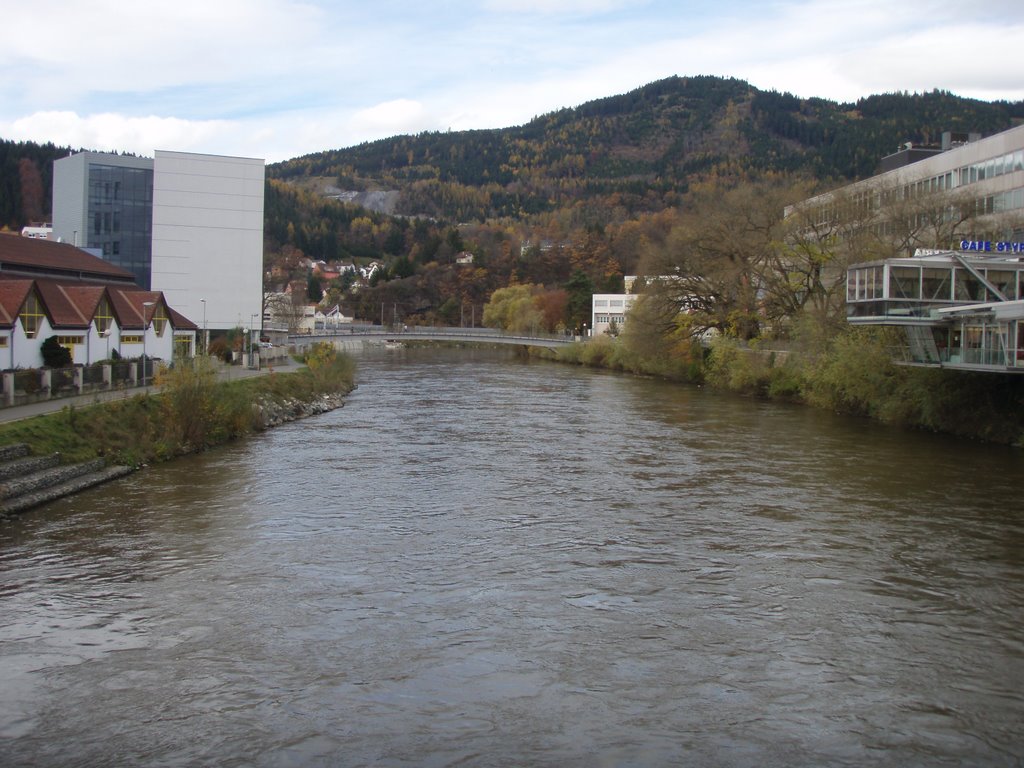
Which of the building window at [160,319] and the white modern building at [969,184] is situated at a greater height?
the white modern building at [969,184]

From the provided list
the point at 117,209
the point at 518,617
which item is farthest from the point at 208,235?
the point at 518,617

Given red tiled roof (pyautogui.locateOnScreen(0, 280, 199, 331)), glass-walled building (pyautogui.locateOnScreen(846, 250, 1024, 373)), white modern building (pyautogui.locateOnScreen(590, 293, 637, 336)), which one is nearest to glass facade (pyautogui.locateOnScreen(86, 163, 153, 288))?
red tiled roof (pyautogui.locateOnScreen(0, 280, 199, 331))

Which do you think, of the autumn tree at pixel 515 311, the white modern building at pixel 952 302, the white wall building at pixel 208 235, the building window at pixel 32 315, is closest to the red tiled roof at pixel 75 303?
the building window at pixel 32 315

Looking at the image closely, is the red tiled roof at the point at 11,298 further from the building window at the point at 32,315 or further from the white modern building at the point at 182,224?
the white modern building at the point at 182,224

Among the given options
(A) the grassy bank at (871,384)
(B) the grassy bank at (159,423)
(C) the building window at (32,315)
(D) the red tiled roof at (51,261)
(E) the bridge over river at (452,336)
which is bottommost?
(B) the grassy bank at (159,423)

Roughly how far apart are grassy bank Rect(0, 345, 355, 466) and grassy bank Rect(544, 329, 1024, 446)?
76.4 feet

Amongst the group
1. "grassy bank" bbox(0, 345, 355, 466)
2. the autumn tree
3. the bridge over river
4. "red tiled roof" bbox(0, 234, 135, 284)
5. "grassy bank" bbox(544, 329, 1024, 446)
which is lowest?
"grassy bank" bbox(0, 345, 355, 466)

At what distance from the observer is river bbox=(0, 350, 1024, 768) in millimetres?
9445

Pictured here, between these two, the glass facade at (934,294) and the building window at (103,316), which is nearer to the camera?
the glass facade at (934,294)

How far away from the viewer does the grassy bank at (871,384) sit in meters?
30.9

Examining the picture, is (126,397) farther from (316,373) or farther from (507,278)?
(507,278)

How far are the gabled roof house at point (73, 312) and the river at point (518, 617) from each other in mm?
10701

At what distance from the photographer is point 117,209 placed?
66.1 m

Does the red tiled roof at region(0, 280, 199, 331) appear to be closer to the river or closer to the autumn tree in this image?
the river
